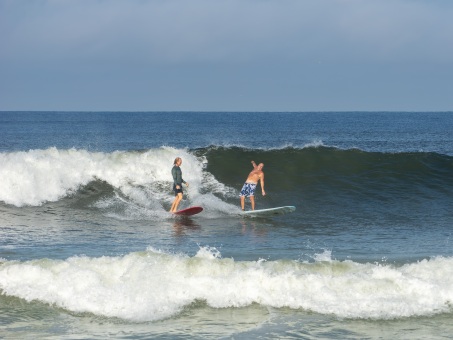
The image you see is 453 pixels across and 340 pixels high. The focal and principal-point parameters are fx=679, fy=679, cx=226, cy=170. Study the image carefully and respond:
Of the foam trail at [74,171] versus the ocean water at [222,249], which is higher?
the foam trail at [74,171]

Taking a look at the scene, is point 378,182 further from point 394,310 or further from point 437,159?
point 394,310

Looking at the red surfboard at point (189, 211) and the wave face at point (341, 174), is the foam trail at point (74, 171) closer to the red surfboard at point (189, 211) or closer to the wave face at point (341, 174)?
the wave face at point (341, 174)

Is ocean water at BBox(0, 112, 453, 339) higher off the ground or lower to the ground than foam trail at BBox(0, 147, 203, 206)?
lower

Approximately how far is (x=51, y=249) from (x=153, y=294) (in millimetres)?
3981

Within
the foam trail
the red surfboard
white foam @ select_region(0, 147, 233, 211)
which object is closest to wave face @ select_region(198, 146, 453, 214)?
white foam @ select_region(0, 147, 233, 211)

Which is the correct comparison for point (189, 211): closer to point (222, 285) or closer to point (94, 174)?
point (94, 174)

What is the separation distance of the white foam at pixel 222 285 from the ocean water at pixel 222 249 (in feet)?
0.09

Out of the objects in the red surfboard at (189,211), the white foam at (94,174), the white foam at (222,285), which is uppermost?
the white foam at (94,174)

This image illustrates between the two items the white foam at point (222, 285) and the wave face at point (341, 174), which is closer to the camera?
the white foam at point (222, 285)

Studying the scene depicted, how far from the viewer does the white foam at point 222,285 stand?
35.5 feet

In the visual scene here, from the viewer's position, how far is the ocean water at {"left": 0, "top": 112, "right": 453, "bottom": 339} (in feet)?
34.0

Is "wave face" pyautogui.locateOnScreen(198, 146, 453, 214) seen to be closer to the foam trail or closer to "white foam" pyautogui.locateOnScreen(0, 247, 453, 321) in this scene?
the foam trail

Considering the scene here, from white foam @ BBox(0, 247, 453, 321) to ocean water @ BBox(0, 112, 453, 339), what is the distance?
28mm

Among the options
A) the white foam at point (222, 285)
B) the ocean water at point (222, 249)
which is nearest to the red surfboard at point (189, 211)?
the ocean water at point (222, 249)
